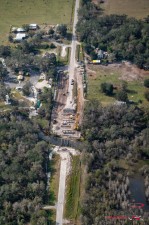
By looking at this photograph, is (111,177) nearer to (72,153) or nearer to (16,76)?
(72,153)

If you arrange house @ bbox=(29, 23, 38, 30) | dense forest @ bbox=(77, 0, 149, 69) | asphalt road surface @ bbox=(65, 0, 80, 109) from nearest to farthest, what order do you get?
asphalt road surface @ bbox=(65, 0, 80, 109)
dense forest @ bbox=(77, 0, 149, 69)
house @ bbox=(29, 23, 38, 30)

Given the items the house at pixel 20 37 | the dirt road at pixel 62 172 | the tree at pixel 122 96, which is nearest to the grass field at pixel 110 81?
the tree at pixel 122 96

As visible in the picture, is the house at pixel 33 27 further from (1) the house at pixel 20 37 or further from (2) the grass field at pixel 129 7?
(2) the grass field at pixel 129 7

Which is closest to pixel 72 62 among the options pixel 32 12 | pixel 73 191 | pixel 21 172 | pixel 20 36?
pixel 20 36

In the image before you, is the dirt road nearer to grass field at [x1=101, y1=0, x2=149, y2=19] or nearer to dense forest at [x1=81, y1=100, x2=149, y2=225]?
dense forest at [x1=81, y1=100, x2=149, y2=225]

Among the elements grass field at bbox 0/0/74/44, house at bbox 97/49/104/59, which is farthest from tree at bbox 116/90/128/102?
grass field at bbox 0/0/74/44

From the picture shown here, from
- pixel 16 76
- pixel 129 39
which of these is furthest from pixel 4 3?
pixel 129 39
